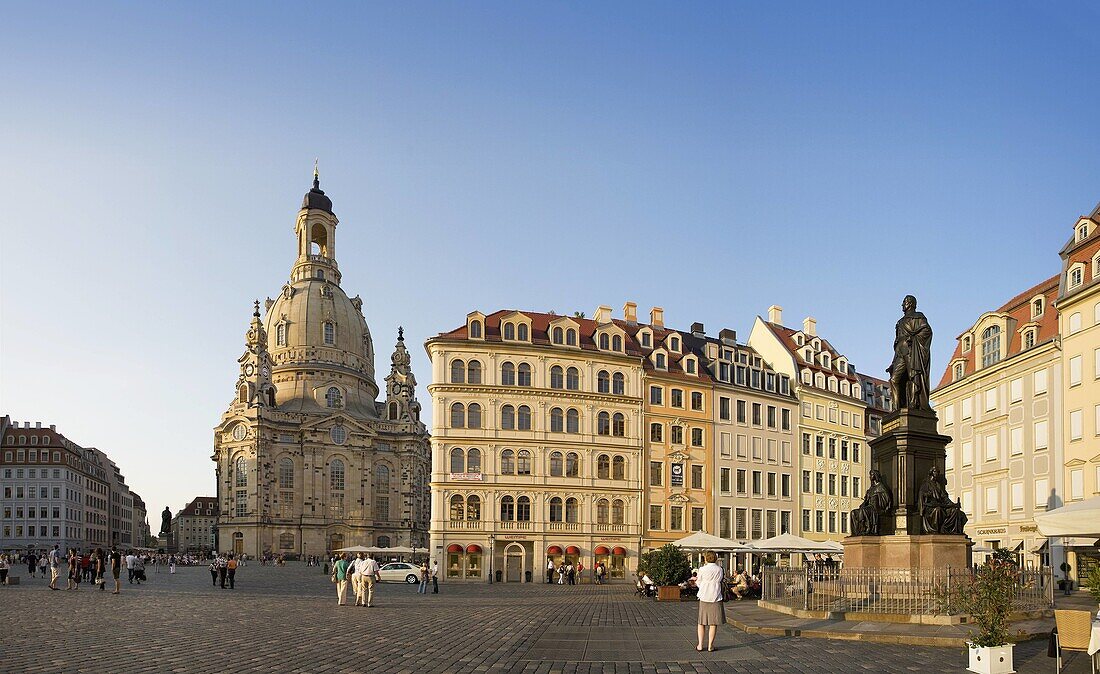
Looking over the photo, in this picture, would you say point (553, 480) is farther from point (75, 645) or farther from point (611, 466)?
point (75, 645)

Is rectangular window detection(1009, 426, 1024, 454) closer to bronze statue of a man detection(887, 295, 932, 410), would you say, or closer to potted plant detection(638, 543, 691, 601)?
potted plant detection(638, 543, 691, 601)

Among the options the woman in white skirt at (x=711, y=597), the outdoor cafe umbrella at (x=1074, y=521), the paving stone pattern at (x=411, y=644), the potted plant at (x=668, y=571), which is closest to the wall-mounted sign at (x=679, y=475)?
the potted plant at (x=668, y=571)

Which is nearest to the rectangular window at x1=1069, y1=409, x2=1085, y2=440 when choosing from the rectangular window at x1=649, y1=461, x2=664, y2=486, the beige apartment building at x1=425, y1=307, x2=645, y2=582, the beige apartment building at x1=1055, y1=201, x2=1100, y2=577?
the beige apartment building at x1=1055, y1=201, x2=1100, y2=577

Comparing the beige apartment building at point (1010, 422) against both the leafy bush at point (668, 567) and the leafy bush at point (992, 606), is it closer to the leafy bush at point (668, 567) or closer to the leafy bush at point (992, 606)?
the leafy bush at point (668, 567)

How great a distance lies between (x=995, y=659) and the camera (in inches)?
631

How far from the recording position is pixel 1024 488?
2245 inches

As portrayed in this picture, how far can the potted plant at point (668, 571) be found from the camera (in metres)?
41.7

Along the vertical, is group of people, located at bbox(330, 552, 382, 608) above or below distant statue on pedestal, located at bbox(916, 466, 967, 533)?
below

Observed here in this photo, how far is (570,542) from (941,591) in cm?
4554

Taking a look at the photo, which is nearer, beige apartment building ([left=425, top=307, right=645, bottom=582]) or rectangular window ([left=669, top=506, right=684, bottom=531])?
beige apartment building ([left=425, top=307, right=645, bottom=582])

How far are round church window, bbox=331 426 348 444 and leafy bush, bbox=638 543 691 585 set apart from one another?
378 ft

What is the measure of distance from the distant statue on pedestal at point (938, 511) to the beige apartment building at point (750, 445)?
4567 cm

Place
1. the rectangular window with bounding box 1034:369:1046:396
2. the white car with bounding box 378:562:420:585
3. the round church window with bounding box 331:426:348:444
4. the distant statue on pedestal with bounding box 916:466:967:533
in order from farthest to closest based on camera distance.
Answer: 1. the round church window with bounding box 331:426:348:444
2. the white car with bounding box 378:562:420:585
3. the rectangular window with bounding box 1034:369:1046:396
4. the distant statue on pedestal with bounding box 916:466:967:533

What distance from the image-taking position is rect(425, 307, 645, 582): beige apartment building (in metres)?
65.8
